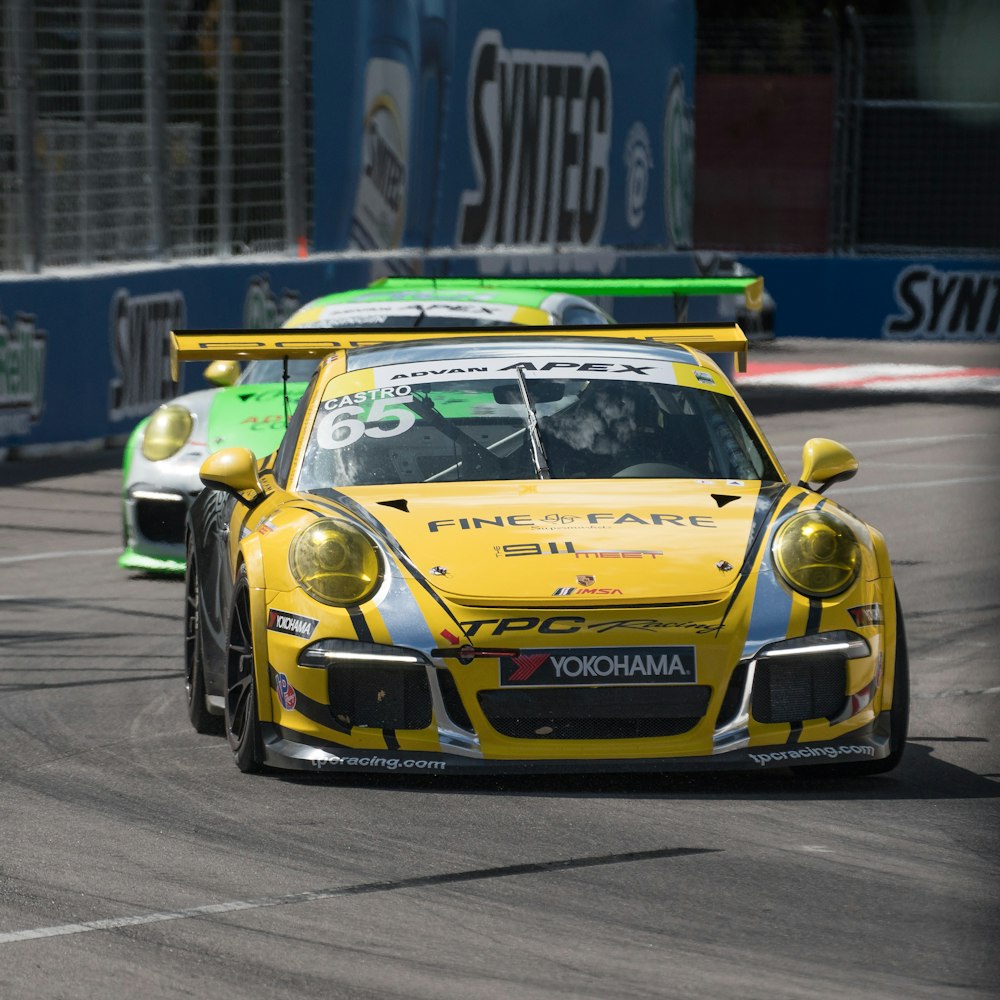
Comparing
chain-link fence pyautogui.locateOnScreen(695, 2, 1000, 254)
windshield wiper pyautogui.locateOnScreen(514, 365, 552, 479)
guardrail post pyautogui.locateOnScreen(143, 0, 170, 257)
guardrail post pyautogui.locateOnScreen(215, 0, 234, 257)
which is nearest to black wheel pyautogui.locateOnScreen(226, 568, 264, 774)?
windshield wiper pyautogui.locateOnScreen(514, 365, 552, 479)

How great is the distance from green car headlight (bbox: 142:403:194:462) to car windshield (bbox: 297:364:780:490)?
3.49m

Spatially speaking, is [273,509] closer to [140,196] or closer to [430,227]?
[140,196]

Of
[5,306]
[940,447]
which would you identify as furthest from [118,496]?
[940,447]

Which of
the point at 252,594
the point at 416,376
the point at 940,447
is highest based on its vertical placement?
the point at 416,376

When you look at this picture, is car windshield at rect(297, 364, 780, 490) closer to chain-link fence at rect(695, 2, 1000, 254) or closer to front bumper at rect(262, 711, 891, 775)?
front bumper at rect(262, 711, 891, 775)

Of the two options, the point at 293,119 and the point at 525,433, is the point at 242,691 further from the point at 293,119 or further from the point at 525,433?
the point at 293,119

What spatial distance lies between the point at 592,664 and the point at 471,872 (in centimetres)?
88

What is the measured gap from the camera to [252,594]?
6344mm

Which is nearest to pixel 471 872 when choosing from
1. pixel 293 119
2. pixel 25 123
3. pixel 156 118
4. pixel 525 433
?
pixel 525 433

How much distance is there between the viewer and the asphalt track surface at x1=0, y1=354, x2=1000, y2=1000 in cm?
454

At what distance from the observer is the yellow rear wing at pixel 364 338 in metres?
7.56

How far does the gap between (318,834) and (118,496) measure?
342 inches

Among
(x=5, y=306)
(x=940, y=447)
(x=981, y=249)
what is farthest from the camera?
(x=981, y=249)

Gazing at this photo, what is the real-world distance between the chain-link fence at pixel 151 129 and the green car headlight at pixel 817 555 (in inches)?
429
